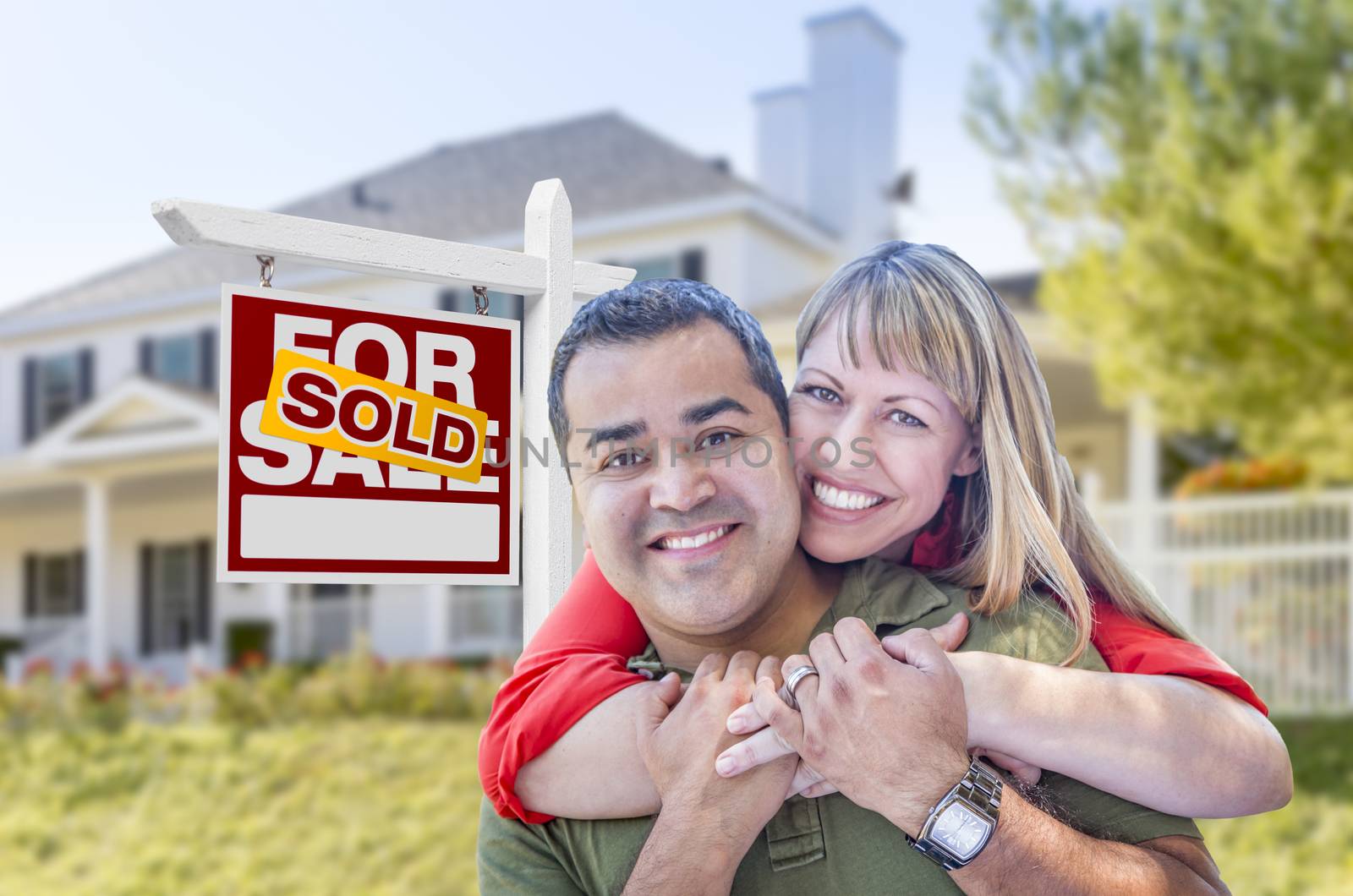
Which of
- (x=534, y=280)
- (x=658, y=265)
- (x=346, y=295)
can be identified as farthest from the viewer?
(x=658, y=265)

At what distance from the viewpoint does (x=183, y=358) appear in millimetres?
19062

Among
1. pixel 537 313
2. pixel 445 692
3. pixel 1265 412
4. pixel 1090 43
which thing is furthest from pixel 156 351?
pixel 537 313

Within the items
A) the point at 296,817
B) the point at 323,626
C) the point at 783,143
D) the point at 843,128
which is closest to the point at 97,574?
the point at 323,626

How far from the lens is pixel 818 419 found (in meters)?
1.97

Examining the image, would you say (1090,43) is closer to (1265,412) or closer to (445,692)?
(1265,412)

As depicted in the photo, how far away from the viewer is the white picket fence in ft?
34.7

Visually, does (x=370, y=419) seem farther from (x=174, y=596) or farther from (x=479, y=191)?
(x=174, y=596)

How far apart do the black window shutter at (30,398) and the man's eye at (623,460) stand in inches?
813

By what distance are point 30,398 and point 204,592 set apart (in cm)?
440

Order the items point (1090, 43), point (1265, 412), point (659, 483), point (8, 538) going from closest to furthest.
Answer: point (659, 483), point (1265, 412), point (1090, 43), point (8, 538)

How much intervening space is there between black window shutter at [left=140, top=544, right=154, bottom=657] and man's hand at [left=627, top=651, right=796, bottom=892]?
19683mm

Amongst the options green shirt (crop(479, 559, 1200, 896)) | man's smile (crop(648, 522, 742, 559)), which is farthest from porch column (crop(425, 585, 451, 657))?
man's smile (crop(648, 522, 742, 559))

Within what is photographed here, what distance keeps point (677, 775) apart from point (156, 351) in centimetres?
1913

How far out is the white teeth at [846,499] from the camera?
1.95m
